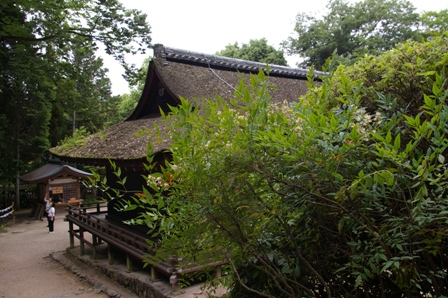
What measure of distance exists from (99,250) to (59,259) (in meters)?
1.41

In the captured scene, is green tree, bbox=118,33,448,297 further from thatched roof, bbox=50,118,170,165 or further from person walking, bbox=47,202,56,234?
person walking, bbox=47,202,56,234

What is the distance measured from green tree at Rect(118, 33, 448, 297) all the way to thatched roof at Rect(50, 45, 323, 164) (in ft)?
20.2

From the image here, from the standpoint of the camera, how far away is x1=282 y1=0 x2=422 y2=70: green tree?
24.7 meters

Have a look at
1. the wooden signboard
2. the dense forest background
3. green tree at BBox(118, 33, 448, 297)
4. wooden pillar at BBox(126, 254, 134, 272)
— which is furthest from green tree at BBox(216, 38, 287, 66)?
green tree at BBox(118, 33, 448, 297)

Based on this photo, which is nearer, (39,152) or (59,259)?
(59,259)

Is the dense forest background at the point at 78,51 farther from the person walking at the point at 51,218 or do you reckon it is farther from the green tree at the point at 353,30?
the person walking at the point at 51,218

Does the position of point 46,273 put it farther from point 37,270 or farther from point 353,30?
point 353,30

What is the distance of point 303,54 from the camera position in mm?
28297

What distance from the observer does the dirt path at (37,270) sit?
9000 mm

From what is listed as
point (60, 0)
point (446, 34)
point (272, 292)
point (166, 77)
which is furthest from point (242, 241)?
point (60, 0)

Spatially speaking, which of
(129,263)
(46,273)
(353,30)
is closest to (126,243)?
(129,263)

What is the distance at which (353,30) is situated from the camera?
27.0 meters

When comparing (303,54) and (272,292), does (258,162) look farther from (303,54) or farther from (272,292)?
(303,54)

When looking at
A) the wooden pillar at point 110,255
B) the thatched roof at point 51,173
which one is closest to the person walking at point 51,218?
the thatched roof at point 51,173
